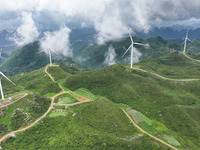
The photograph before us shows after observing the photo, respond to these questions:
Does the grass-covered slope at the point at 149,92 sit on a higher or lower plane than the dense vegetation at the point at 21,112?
lower

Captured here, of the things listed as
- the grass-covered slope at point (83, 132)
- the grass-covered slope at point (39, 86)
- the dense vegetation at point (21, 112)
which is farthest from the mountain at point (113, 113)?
the grass-covered slope at point (39, 86)

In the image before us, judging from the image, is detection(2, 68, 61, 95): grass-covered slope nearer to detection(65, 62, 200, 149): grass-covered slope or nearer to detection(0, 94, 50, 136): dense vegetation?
detection(65, 62, 200, 149): grass-covered slope

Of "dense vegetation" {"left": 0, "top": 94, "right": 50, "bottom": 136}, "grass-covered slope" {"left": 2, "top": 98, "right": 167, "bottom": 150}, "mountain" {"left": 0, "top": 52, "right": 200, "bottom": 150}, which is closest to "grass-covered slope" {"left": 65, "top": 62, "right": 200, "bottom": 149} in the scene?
"mountain" {"left": 0, "top": 52, "right": 200, "bottom": 150}

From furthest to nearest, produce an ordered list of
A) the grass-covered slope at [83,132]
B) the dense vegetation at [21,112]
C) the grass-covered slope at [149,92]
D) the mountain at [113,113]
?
1. the grass-covered slope at [149,92]
2. the dense vegetation at [21,112]
3. the mountain at [113,113]
4. the grass-covered slope at [83,132]

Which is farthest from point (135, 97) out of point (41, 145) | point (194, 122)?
point (41, 145)

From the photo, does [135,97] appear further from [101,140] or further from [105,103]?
[101,140]

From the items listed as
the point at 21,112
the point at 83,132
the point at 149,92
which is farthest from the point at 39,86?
the point at 149,92

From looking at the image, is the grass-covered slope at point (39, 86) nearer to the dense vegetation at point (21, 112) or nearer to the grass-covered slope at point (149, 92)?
the grass-covered slope at point (149, 92)
